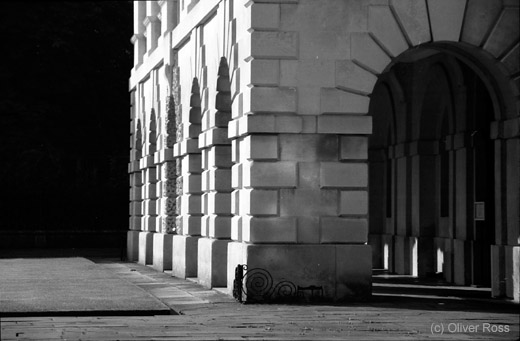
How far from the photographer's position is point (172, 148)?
30.4 metres

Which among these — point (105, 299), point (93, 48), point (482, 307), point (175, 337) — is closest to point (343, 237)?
point (482, 307)

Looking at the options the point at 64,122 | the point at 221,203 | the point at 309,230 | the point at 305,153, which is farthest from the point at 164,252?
the point at 64,122

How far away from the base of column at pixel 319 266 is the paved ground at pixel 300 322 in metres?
0.45

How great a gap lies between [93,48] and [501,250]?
3277cm

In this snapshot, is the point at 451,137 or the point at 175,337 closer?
the point at 175,337

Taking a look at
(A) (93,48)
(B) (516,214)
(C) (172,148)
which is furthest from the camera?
(A) (93,48)

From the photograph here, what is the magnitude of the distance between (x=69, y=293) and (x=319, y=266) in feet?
14.1

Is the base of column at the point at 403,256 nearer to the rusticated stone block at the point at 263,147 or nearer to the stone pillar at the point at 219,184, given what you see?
the stone pillar at the point at 219,184

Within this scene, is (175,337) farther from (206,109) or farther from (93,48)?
(93,48)

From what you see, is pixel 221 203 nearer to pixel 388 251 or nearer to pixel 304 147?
pixel 304 147

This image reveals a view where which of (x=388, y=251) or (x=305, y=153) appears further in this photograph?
(x=388, y=251)

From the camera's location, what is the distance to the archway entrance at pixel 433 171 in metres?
23.8

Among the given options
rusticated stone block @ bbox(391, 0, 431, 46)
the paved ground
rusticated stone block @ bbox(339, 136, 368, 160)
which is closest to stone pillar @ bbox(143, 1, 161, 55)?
the paved ground

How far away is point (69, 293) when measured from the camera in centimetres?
2055
